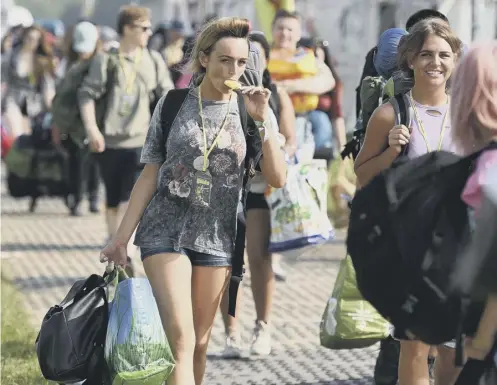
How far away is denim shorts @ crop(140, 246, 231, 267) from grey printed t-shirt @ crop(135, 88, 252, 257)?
0.06 ft

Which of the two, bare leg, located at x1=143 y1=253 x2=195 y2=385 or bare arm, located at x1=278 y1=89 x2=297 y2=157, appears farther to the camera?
bare arm, located at x1=278 y1=89 x2=297 y2=157

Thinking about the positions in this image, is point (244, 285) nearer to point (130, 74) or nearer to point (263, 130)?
point (130, 74)

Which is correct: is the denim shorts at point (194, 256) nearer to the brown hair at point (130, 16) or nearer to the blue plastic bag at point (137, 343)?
the blue plastic bag at point (137, 343)

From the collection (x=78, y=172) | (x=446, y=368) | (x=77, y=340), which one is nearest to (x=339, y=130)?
(x=446, y=368)

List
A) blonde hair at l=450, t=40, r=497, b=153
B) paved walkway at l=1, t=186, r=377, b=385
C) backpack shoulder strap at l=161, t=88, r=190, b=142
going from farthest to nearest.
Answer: paved walkway at l=1, t=186, r=377, b=385 < backpack shoulder strap at l=161, t=88, r=190, b=142 < blonde hair at l=450, t=40, r=497, b=153

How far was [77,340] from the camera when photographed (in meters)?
5.55

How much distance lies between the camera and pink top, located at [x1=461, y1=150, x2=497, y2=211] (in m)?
4.04

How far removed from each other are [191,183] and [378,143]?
81cm

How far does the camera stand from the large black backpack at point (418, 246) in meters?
4.13

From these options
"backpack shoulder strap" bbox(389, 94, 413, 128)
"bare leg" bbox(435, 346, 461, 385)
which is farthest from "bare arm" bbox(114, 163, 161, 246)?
"bare leg" bbox(435, 346, 461, 385)

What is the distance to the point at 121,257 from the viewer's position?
5.70 m

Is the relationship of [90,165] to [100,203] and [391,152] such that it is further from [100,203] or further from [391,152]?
[391,152]

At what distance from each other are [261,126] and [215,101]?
0.23 metres

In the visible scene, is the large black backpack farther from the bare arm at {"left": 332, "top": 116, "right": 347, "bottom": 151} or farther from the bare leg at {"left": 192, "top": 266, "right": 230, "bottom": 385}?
the bare arm at {"left": 332, "top": 116, "right": 347, "bottom": 151}
